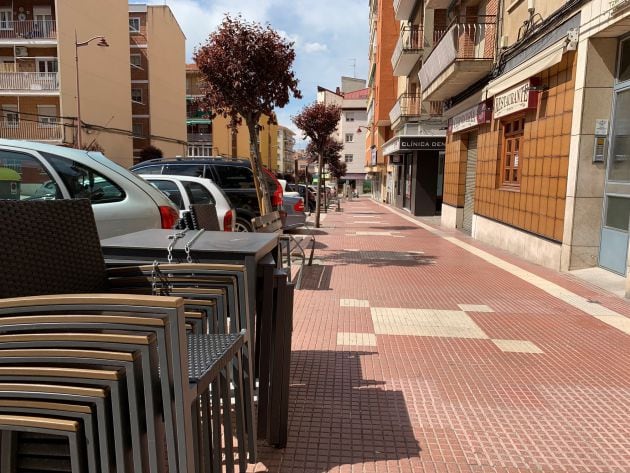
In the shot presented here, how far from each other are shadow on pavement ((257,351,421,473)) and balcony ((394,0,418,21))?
23.7 metres

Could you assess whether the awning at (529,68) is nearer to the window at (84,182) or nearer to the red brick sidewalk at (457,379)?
the red brick sidewalk at (457,379)

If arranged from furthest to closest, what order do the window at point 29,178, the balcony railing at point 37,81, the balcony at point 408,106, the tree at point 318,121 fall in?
the balcony railing at point 37,81
the balcony at point 408,106
the tree at point 318,121
the window at point 29,178

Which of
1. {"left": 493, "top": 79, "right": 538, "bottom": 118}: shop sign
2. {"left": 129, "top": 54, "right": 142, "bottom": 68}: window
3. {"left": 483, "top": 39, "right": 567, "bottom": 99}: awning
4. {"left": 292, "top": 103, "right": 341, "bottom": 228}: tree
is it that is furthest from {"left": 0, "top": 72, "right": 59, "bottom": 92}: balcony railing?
{"left": 493, "top": 79, "right": 538, "bottom": 118}: shop sign

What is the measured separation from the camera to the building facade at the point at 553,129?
25.3ft

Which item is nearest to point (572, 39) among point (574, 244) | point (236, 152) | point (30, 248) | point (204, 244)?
point (574, 244)

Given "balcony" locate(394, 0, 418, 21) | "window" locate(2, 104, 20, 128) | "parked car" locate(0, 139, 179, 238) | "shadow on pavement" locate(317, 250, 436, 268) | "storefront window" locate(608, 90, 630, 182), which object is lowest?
"shadow on pavement" locate(317, 250, 436, 268)

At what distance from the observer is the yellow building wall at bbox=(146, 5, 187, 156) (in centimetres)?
4384

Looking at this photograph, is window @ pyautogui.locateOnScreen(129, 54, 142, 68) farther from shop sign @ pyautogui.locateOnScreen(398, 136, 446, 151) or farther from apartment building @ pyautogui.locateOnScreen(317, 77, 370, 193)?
apartment building @ pyautogui.locateOnScreen(317, 77, 370, 193)

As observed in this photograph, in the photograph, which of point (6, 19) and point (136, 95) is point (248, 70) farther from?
point (136, 95)

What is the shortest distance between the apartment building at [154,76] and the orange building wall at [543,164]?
34243 mm

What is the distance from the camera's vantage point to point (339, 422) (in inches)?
124

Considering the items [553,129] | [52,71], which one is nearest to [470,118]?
[553,129]

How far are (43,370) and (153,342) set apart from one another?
368 millimetres

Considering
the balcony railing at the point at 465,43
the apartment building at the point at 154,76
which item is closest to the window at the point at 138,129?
the apartment building at the point at 154,76
